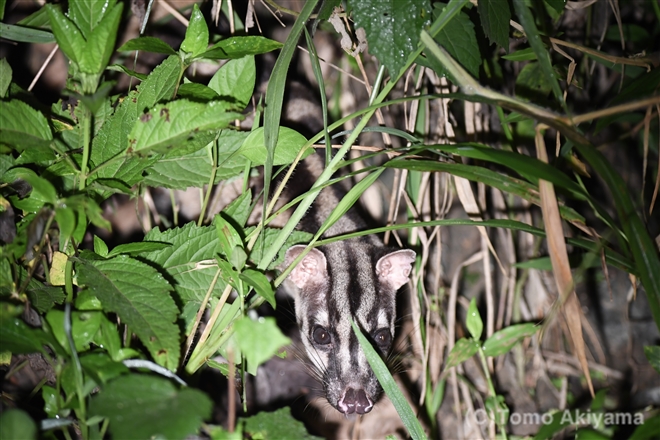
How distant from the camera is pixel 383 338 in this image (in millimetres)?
2902

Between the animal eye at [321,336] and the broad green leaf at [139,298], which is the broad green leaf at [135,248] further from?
the animal eye at [321,336]

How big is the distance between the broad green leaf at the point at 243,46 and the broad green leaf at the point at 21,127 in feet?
1.71

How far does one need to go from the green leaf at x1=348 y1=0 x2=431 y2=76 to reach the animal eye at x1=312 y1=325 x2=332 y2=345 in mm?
1480

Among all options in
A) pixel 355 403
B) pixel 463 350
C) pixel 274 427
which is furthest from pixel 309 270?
pixel 274 427

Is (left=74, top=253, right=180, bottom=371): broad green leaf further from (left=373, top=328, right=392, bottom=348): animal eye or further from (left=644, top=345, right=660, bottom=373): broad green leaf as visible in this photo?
(left=644, top=345, right=660, bottom=373): broad green leaf

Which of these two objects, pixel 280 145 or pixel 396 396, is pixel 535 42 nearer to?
pixel 280 145

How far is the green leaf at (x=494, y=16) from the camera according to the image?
1.89 metres

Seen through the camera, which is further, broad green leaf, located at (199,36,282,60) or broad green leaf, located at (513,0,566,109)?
broad green leaf, located at (199,36,282,60)

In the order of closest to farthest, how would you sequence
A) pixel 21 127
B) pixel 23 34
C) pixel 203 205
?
pixel 21 127, pixel 203 205, pixel 23 34

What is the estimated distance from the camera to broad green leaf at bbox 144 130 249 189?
1.98 metres

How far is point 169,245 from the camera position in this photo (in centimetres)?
185

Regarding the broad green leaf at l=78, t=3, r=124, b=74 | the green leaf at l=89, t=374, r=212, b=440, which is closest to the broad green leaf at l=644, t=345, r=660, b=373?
the green leaf at l=89, t=374, r=212, b=440

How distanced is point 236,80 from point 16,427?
117cm

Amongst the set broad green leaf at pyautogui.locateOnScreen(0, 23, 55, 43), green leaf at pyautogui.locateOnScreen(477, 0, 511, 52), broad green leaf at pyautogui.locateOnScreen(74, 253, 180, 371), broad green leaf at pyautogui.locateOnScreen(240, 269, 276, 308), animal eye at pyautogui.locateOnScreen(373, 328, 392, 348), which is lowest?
animal eye at pyautogui.locateOnScreen(373, 328, 392, 348)
